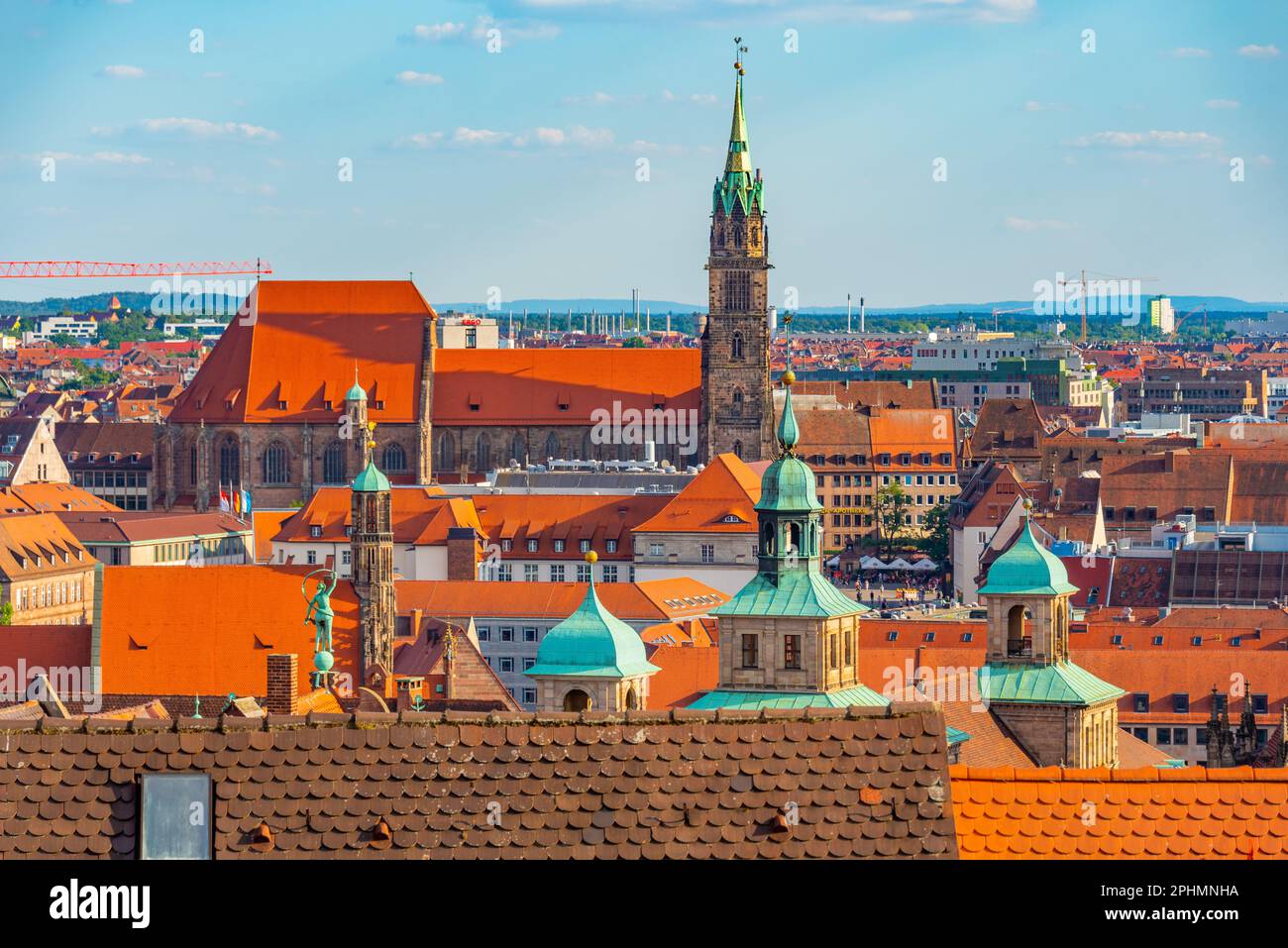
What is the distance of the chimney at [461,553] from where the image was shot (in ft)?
392

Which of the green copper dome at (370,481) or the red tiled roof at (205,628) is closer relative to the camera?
the red tiled roof at (205,628)

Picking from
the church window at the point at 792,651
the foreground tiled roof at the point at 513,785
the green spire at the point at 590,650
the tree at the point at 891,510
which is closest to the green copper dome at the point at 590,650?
the green spire at the point at 590,650

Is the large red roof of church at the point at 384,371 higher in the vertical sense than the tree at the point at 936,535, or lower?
higher

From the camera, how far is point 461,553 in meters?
120

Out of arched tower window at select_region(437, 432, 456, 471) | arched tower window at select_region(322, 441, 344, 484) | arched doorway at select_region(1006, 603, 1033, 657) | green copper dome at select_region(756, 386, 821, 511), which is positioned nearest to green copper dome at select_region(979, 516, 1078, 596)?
arched doorway at select_region(1006, 603, 1033, 657)

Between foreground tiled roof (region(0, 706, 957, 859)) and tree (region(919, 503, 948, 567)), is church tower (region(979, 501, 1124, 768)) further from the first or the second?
tree (region(919, 503, 948, 567))

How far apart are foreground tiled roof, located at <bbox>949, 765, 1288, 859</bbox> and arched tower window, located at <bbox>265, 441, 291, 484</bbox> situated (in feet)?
417

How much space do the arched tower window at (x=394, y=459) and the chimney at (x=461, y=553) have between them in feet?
82.3

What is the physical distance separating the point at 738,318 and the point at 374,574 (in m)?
66.2

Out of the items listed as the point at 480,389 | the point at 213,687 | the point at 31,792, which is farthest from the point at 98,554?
the point at 31,792

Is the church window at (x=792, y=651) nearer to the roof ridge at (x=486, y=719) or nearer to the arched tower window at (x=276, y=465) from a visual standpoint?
the roof ridge at (x=486, y=719)

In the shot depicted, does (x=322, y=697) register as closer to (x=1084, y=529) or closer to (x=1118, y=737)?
(x=1118, y=737)

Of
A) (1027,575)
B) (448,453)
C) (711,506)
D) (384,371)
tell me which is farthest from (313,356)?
(1027,575)

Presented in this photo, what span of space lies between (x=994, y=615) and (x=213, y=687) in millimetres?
19448
